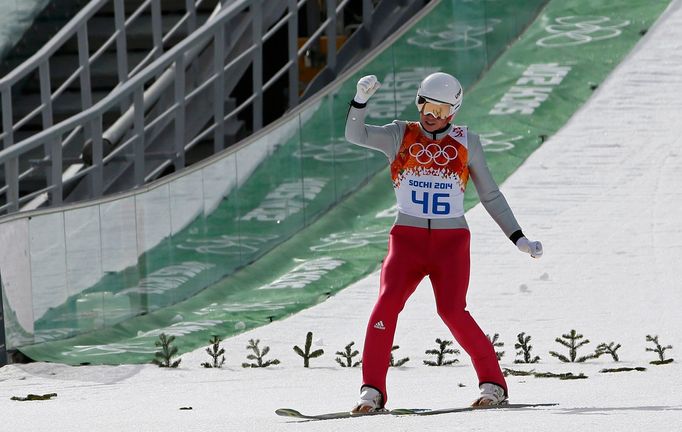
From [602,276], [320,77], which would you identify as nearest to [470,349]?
[602,276]

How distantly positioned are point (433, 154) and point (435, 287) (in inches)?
21.5

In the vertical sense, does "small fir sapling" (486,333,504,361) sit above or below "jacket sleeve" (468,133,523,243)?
below

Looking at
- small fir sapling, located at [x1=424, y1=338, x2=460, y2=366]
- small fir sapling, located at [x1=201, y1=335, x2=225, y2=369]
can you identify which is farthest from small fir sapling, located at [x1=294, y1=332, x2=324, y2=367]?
small fir sapling, located at [x1=424, y1=338, x2=460, y2=366]

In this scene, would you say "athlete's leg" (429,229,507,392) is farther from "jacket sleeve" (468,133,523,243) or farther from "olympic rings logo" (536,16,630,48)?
"olympic rings logo" (536,16,630,48)

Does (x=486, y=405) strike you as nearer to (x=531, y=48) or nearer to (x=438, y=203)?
(x=438, y=203)

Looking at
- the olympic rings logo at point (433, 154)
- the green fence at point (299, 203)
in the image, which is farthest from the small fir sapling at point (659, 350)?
the green fence at point (299, 203)

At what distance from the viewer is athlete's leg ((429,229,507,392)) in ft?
22.3

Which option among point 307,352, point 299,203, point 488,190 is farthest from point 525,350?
point 299,203

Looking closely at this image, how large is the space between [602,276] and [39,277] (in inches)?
136

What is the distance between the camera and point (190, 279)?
37.1ft

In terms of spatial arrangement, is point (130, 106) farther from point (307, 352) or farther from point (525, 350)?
point (525, 350)

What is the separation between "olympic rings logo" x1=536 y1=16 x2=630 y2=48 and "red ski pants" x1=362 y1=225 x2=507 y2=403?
8.25 m

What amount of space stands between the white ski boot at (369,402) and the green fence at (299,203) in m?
3.14

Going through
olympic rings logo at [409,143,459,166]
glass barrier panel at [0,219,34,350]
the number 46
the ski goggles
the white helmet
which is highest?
the white helmet
